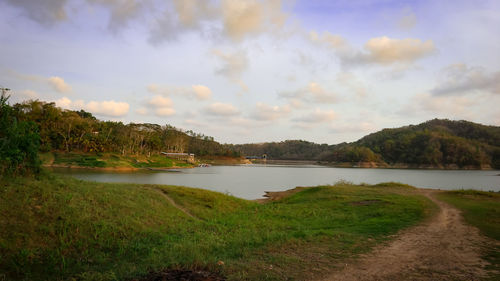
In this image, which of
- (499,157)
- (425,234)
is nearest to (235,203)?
(425,234)

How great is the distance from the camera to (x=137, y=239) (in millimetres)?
9008

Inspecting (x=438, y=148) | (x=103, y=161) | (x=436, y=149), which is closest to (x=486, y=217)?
(x=103, y=161)

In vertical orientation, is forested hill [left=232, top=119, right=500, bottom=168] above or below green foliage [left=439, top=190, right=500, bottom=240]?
above

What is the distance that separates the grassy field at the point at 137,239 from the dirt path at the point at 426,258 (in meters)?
0.61

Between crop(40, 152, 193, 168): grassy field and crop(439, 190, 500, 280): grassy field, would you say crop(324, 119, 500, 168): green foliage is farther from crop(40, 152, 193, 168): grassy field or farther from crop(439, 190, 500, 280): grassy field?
crop(439, 190, 500, 280): grassy field

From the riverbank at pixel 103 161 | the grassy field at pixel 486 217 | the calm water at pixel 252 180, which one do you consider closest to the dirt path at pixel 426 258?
the grassy field at pixel 486 217

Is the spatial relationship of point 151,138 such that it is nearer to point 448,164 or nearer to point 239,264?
point 239,264

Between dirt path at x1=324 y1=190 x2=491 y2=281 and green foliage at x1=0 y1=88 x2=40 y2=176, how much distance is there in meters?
9.81

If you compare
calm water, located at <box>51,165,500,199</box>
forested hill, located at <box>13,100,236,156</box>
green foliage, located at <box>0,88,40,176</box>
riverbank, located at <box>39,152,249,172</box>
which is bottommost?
calm water, located at <box>51,165,500,199</box>

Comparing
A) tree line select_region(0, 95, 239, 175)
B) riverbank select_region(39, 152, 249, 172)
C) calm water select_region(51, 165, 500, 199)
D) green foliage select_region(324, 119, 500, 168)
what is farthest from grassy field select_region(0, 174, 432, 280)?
green foliage select_region(324, 119, 500, 168)

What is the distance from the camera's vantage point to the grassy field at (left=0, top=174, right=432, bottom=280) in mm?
6262

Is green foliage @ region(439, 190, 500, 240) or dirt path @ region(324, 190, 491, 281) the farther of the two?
green foliage @ region(439, 190, 500, 240)

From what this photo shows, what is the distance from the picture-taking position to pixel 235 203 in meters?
19.2

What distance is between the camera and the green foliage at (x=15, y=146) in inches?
356
